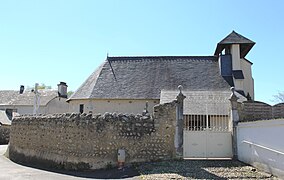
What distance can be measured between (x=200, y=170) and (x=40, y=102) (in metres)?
32.5

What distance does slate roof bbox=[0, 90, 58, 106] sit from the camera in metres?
39.0

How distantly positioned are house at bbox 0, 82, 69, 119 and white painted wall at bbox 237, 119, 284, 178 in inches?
1193

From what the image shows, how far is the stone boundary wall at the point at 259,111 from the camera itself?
11.8 m

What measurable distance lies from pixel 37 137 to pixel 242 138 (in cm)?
964

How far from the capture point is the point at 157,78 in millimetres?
22844

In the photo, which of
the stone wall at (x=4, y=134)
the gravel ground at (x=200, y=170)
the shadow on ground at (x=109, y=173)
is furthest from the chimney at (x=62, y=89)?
the gravel ground at (x=200, y=170)

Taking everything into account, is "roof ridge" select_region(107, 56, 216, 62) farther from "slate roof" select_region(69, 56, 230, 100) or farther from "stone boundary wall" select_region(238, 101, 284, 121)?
"stone boundary wall" select_region(238, 101, 284, 121)

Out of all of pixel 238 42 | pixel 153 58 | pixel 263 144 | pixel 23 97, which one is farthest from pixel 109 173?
pixel 23 97

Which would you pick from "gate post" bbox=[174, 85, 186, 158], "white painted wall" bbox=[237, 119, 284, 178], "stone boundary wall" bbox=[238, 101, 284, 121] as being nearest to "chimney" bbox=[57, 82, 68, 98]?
"gate post" bbox=[174, 85, 186, 158]

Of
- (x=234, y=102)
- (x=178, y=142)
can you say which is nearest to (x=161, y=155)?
(x=178, y=142)

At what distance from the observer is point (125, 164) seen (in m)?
11.4

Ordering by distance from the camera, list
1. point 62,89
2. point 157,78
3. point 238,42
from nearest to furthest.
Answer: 1. point 238,42
2. point 157,78
3. point 62,89

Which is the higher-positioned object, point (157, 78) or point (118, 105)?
point (157, 78)

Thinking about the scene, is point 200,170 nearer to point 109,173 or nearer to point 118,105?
point 109,173
